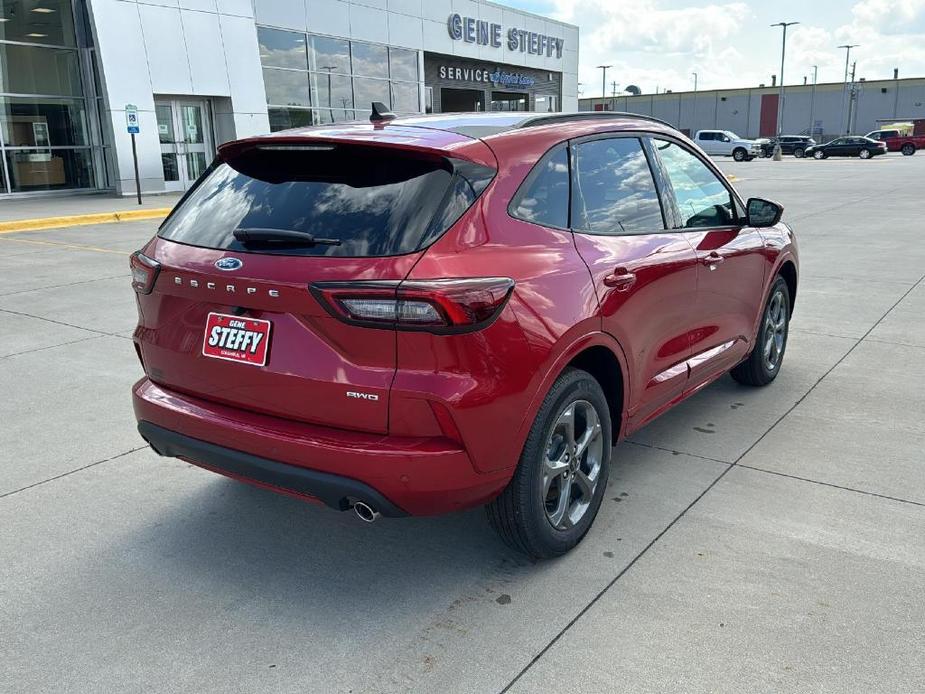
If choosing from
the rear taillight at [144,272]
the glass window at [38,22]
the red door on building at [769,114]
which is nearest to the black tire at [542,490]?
the rear taillight at [144,272]

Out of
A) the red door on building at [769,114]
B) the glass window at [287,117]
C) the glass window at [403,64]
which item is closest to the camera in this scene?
the glass window at [287,117]

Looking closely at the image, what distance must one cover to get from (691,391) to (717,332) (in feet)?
1.27

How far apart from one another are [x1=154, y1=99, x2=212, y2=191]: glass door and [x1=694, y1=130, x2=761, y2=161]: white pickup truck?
35540 mm

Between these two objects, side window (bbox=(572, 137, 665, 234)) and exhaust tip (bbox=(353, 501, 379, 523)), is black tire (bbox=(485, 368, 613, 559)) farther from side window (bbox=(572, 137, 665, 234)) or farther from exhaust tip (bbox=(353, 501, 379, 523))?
side window (bbox=(572, 137, 665, 234))

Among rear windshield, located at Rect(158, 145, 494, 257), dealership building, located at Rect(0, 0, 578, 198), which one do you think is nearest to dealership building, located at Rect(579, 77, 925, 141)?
dealership building, located at Rect(0, 0, 578, 198)

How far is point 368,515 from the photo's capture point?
9.09 feet

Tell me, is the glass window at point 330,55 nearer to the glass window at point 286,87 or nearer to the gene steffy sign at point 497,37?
the glass window at point 286,87

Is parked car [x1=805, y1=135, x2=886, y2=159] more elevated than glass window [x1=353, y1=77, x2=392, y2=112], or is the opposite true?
glass window [x1=353, y1=77, x2=392, y2=112]

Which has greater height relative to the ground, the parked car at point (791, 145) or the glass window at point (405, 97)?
the glass window at point (405, 97)

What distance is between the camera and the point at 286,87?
26406mm

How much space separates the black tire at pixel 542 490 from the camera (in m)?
2.98

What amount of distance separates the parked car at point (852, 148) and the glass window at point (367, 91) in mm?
34609

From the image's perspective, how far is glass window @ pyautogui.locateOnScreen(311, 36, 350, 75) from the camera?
2727 centimetres

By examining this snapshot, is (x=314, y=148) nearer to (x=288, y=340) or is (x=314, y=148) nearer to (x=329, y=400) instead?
(x=288, y=340)
